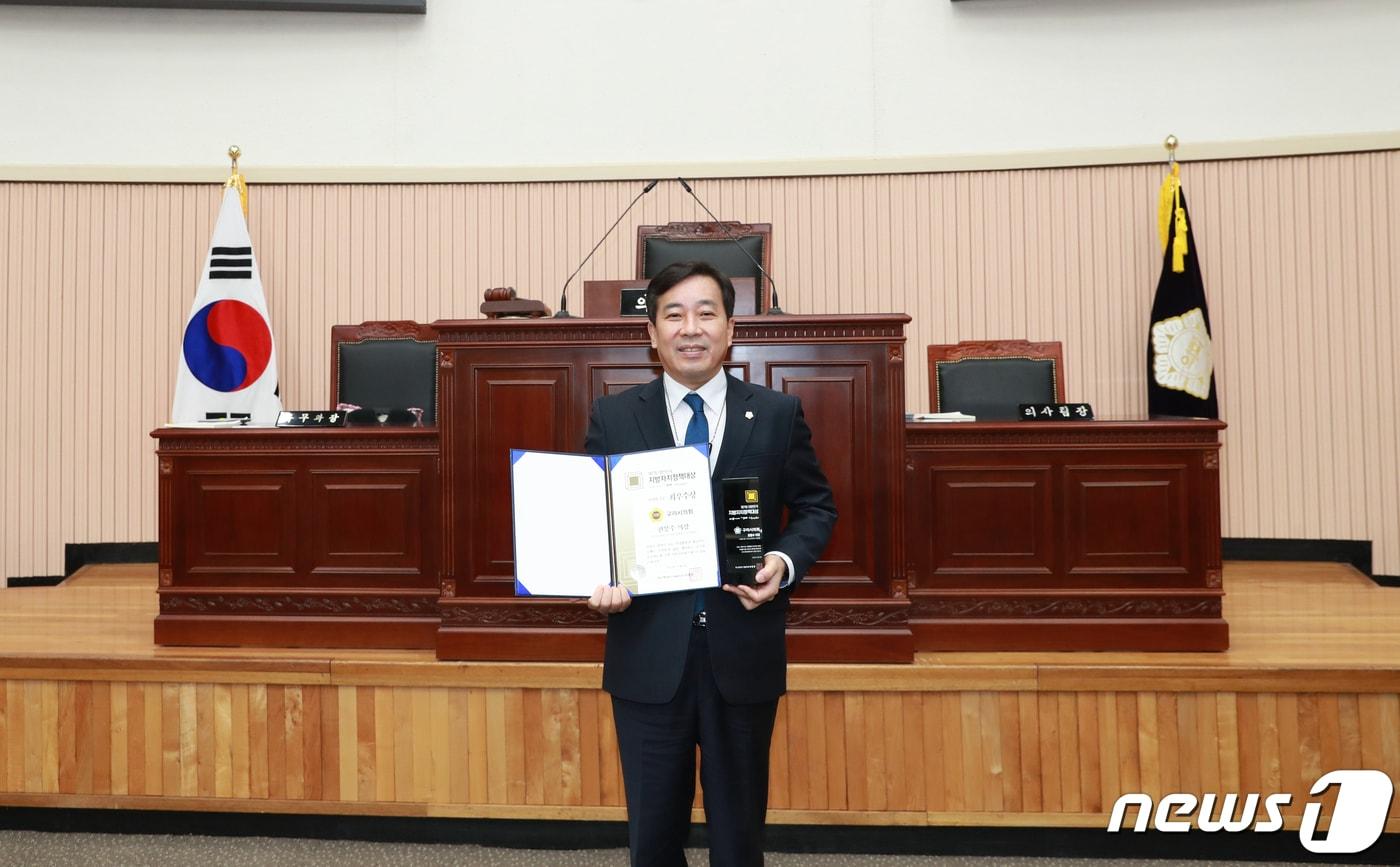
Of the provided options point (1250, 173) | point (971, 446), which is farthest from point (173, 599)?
point (1250, 173)

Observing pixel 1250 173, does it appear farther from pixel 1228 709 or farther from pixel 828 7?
pixel 1228 709

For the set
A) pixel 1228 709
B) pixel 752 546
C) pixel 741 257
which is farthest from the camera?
pixel 741 257

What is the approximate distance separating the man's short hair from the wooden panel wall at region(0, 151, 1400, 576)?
3.18 m

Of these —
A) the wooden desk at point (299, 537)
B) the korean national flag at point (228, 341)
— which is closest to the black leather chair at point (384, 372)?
the korean national flag at point (228, 341)

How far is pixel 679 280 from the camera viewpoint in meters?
1.48

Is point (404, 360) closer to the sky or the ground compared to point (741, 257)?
closer to the ground

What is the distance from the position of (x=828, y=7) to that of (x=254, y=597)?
12.7 feet

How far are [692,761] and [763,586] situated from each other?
331 millimetres

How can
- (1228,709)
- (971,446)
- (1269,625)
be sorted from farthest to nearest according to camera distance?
(1269,625), (971,446), (1228,709)

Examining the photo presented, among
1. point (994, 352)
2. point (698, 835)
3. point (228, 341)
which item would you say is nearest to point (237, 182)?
point (228, 341)

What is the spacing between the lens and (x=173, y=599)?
9.12ft

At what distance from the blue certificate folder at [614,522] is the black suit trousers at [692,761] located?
6.9 inches

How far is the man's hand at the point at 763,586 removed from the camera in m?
1.38

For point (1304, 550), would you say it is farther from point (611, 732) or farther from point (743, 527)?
point (743, 527)
